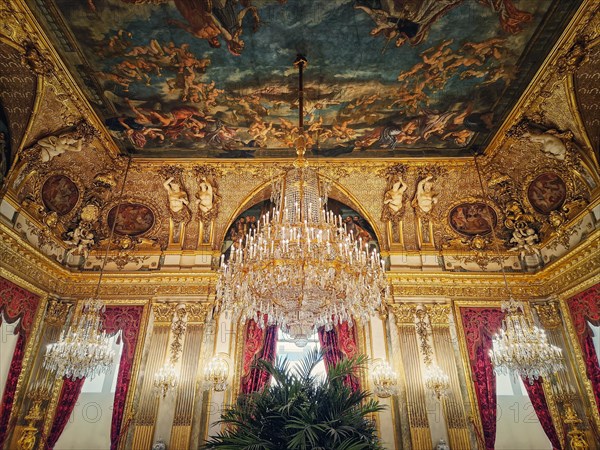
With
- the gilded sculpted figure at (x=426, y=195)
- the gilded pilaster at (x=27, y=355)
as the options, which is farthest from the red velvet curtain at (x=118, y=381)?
the gilded sculpted figure at (x=426, y=195)

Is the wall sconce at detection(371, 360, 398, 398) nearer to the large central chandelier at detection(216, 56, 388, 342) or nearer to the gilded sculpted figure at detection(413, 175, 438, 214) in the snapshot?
the large central chandelier at detection(216, 56, 388, 342)

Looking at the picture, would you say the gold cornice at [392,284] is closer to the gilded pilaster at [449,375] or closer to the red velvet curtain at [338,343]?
the gilded pilaster at [449,375]

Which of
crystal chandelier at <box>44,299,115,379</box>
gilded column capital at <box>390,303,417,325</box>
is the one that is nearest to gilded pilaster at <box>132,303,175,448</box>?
crystal chandelier at <box>44,299,115,379</box>

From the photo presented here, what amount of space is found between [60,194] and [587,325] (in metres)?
11.0

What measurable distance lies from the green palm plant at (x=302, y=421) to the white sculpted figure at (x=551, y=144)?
5940 millimetres

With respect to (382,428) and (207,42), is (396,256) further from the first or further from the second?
(207,42)

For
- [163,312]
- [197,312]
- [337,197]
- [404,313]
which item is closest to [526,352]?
[404,313]

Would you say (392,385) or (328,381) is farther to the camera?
(392,385)

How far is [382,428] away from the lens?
24.8 ft

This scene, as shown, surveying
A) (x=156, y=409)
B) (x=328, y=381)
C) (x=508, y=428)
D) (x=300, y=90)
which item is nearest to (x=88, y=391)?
(x=156, y=409)

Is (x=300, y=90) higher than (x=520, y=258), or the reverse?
(x=300, y=90)

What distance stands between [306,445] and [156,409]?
465 centimetres

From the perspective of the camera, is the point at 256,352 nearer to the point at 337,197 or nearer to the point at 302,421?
the point at 337,197

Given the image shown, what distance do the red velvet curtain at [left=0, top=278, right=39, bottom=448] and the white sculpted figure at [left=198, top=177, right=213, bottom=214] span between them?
3.96m
